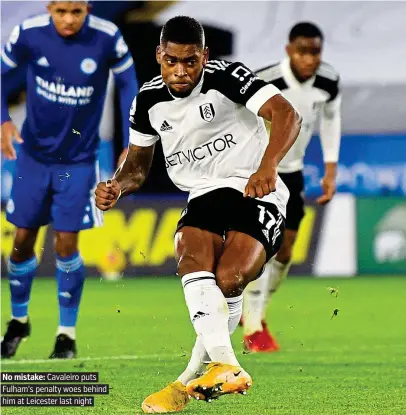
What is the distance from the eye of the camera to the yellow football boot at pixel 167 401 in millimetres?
4883

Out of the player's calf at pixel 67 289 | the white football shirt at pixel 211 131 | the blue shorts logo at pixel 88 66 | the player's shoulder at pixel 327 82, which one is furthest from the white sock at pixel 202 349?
the player's shoulder at pixel 327 82

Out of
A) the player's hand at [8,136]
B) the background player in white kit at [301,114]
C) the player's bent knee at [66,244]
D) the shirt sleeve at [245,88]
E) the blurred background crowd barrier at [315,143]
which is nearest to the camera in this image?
the shirt sleeve at [245,88]

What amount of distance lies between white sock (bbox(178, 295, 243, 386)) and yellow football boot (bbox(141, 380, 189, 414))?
7 cm

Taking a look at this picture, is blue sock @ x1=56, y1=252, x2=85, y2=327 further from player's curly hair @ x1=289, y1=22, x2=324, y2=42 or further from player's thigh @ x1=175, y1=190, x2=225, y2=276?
player's thigh @ x1=175, y1=190, x2=225, y2=276

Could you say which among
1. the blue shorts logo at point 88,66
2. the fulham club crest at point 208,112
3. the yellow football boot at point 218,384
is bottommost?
the yellow football boot at point 218,384

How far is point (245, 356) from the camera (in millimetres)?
7078

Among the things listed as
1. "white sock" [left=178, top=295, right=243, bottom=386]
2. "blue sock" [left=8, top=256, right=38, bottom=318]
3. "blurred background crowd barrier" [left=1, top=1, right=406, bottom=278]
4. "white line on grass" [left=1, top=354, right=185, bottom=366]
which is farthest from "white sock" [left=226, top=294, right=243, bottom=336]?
"blurred background crowd barrier" [left=1, top=1, right=406, bottom=278]

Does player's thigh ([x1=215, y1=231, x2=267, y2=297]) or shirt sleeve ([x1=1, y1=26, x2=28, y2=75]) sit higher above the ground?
shirt sleeve ([x1=1, y1=26, x2=28, y2=75])

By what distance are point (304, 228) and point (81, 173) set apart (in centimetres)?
742

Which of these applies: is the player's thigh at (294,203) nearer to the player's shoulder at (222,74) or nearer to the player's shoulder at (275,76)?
the player's shoulder at (275,76)

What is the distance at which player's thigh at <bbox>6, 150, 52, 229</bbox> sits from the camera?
7.24 meters

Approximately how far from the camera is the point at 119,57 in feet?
23.7

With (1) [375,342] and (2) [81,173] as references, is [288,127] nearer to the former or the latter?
(2) [81,173]

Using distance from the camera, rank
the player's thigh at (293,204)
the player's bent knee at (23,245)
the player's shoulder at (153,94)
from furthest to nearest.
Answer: the player's thigh at (293,204) → the player's bent knee at (23,245) → the player's shoulder at (153,94)
